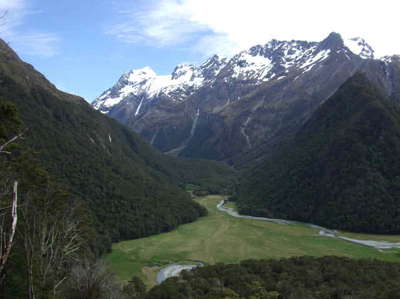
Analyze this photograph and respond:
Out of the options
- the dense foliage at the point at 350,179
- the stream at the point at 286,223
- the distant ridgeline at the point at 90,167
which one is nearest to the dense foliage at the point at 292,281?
the stream at the point at 286,223

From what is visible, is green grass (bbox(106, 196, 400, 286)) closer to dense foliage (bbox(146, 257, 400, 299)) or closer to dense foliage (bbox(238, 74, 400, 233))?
dense foliage (bbox(238, 74, 400, 233))

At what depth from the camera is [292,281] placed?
73.3 metres

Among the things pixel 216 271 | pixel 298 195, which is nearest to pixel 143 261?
pixel 216 271

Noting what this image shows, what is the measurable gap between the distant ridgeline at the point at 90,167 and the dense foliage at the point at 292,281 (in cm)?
4768

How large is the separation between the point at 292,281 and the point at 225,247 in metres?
44.3

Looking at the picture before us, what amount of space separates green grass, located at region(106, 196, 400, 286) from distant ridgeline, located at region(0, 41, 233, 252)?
384 inches

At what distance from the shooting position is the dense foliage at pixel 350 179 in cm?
14400

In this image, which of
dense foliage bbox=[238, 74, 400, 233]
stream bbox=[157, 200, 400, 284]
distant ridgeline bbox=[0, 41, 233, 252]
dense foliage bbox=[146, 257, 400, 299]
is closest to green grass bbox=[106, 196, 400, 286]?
stream bbox=[157, 200, 400, 284]

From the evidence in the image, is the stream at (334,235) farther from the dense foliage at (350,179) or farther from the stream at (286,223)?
the dense foliage at (350,179)

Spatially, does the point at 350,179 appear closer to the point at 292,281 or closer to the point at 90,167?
the point at 292,281

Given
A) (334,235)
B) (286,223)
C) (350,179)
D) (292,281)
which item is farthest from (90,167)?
(350,179)

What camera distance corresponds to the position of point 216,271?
83562 mm

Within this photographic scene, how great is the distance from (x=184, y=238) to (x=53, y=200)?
9768cm

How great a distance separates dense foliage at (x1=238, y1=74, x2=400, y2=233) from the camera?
472ft
